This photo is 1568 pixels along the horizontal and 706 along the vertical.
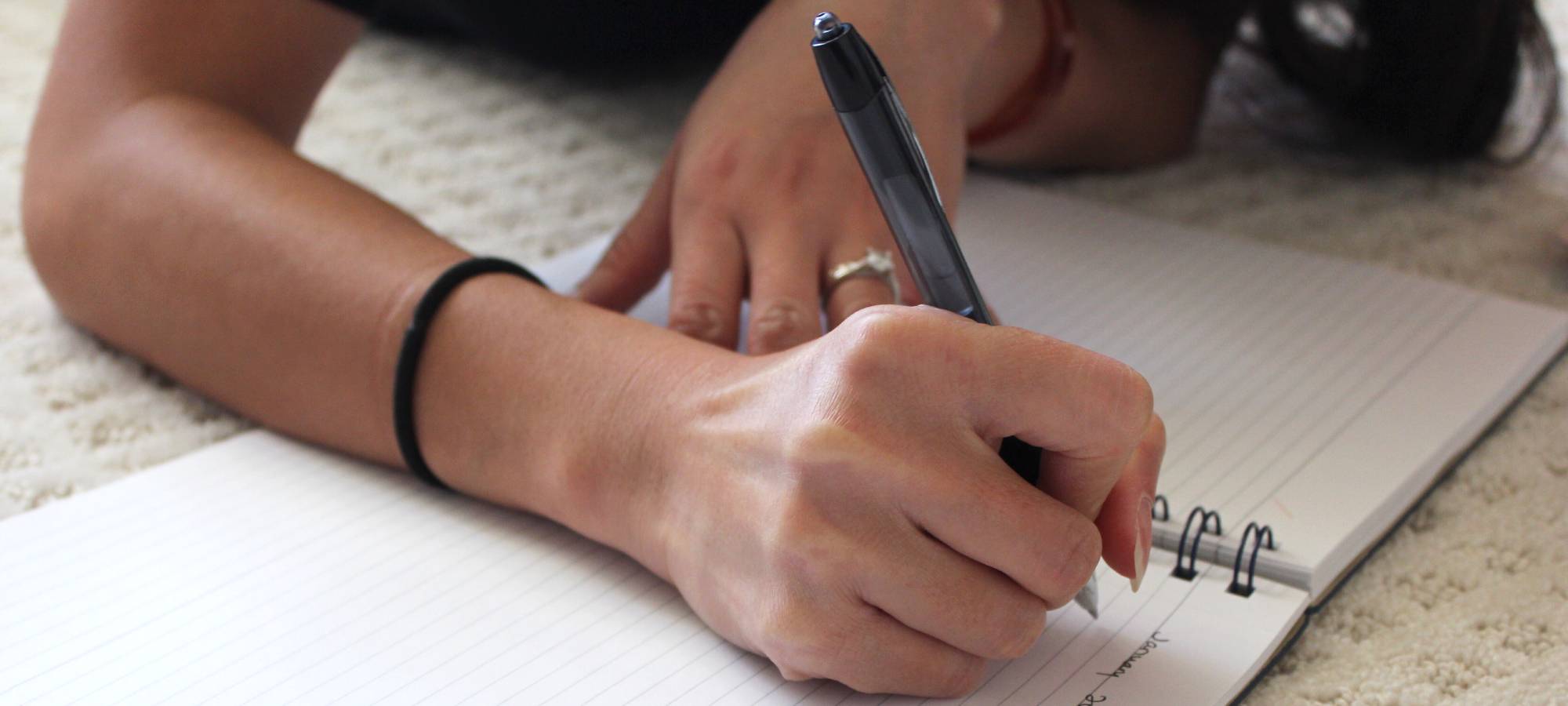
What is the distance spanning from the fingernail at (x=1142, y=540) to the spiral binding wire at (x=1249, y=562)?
4cm

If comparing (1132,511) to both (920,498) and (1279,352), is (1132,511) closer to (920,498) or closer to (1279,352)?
(920,498)

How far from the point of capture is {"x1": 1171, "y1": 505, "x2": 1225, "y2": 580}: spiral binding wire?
0.39m

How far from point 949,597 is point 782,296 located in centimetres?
16

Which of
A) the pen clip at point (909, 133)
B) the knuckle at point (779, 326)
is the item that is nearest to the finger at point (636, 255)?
the knuckle at point (779, 326)

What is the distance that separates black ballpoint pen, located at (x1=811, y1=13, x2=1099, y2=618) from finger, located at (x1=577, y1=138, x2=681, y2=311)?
209 mm

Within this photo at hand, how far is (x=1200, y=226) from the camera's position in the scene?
2.30 ft

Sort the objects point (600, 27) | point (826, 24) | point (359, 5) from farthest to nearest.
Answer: point (600, 27)
point (359, 5)
point (826, 24)

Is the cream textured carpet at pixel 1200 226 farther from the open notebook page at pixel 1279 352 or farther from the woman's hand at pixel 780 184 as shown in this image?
the woman's hand at pixel 780 184

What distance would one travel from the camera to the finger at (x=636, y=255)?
542mm

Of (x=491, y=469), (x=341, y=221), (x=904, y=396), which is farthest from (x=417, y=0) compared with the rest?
(x=904, y=396)

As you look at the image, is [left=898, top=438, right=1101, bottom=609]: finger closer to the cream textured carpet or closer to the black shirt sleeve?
the cream textured carpet

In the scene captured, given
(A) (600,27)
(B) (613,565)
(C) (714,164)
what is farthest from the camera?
(A) (600,27)

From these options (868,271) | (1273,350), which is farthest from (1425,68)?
(868,271)

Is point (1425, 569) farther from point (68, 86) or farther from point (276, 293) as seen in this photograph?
point (68, 86)
